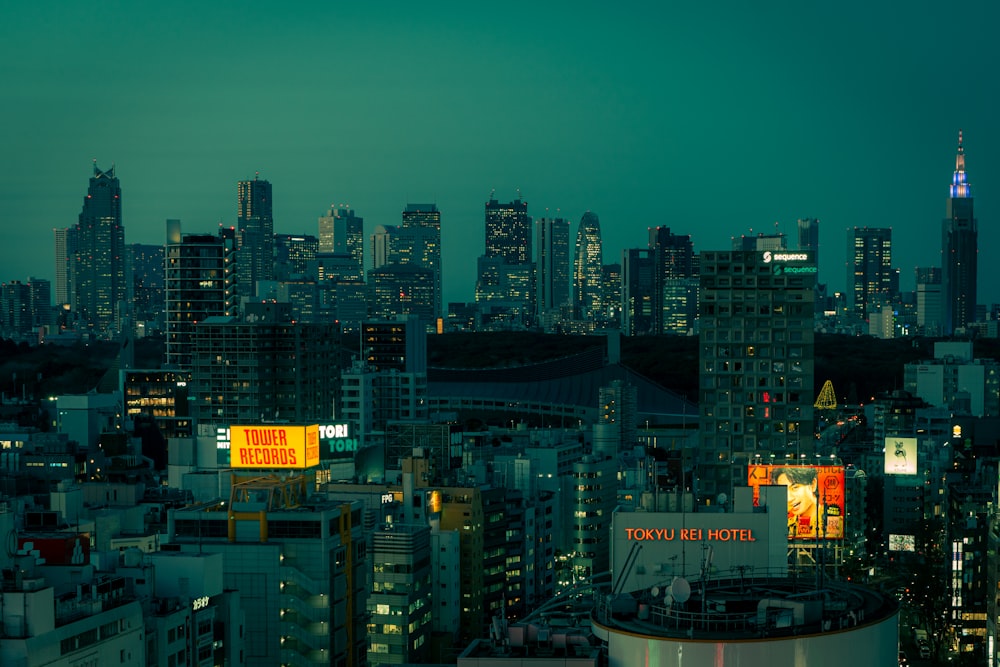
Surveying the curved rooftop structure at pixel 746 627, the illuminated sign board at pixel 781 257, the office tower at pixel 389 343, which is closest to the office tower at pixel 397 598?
the curved rooftop structure at pixel 746 627

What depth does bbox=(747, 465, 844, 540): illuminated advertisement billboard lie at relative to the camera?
4741 cm

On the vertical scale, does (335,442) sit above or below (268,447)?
below

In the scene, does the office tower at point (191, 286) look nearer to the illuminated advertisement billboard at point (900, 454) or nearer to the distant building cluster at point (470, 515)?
the distant building cluster at point (470, 515)

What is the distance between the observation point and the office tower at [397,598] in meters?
43.9

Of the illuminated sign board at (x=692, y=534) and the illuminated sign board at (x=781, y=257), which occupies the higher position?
the illuminated sign board at (x=781, y=257)

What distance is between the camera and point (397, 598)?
44.1 meters

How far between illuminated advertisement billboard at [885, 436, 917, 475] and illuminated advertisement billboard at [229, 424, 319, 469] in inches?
1568

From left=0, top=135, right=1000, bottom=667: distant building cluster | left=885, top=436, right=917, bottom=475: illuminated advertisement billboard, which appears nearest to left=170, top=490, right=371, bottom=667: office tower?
left=0, top=135, right=1000, bottom=667: distant building cluster

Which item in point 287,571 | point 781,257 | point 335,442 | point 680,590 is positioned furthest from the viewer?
point 781,257

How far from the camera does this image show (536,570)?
58812 millimetres

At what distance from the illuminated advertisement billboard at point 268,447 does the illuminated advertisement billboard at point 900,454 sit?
39837 mm

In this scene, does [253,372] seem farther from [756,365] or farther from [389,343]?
[756,365]

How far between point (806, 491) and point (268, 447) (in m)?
16.4

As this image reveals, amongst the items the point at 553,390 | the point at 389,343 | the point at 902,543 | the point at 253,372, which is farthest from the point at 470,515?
the point at 553,390
